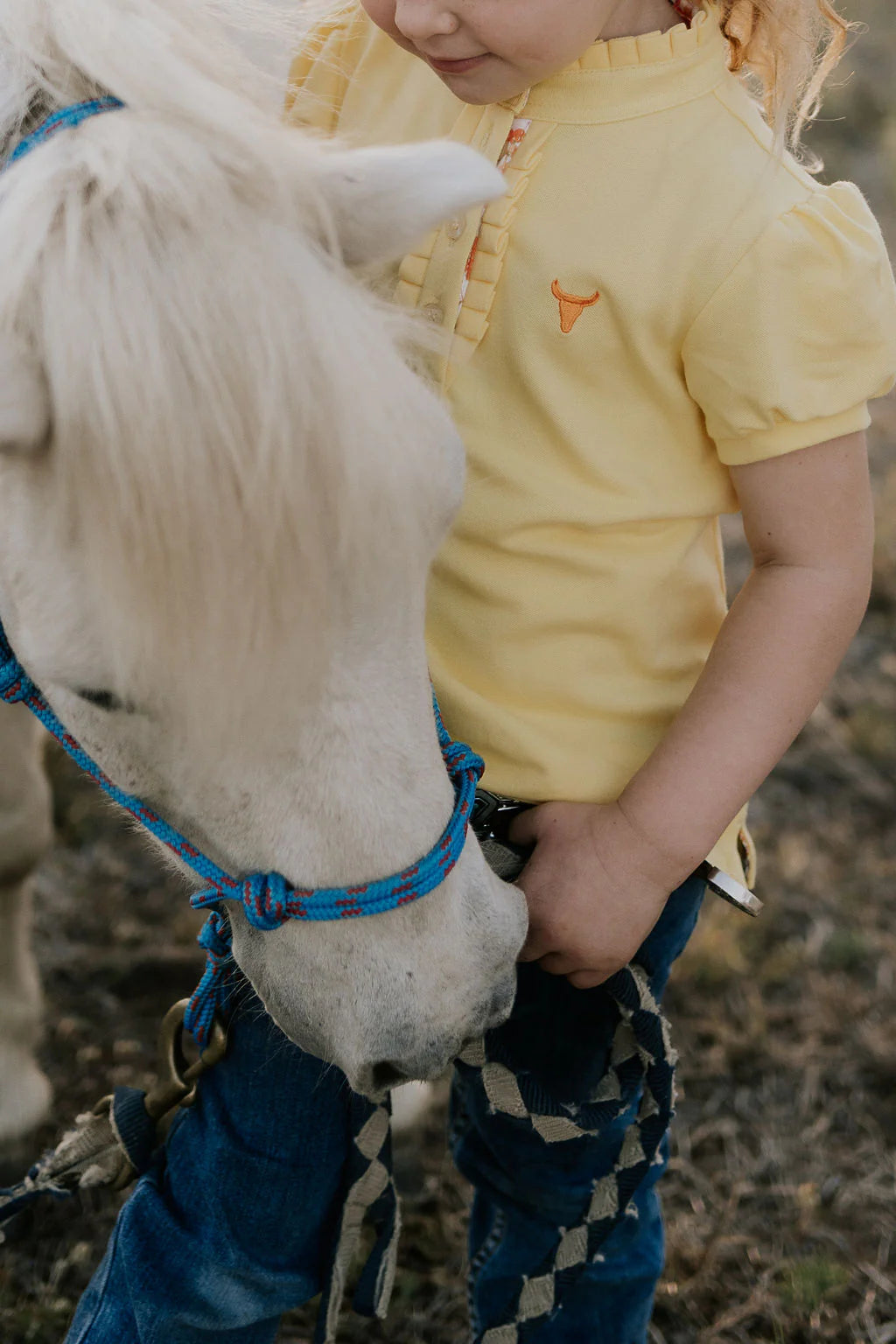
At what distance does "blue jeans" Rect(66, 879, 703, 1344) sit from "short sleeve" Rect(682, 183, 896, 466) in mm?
462

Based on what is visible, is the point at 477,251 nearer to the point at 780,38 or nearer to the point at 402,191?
the point at 402,191

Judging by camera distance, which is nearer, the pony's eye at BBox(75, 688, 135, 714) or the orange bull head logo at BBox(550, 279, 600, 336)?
the pony's eye at BBox(75, 688, 135, 714)

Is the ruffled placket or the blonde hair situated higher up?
the blonde hair

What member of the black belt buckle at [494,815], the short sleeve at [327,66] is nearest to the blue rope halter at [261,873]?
the black belt buckle at [494,815]

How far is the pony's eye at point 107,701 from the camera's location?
0.79m

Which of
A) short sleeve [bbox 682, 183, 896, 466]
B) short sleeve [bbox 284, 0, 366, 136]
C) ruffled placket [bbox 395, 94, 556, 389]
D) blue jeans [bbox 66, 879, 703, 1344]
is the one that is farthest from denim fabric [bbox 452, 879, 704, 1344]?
short sleeve [bbox 284, 0, 366, 136]

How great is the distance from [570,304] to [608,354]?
5 cm

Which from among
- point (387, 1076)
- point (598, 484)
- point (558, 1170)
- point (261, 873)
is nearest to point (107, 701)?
point (261, 873)

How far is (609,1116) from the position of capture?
3.65 ft

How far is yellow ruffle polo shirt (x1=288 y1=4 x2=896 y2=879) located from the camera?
951 mm

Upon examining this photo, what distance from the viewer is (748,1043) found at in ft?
6.18

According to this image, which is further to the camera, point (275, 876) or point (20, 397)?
point (275, 876)

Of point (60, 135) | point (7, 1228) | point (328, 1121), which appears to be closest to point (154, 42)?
point (60, 135)

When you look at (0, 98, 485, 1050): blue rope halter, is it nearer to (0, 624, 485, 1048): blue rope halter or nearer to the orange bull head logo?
(0, 624, 485, 1048): blue rope halter
